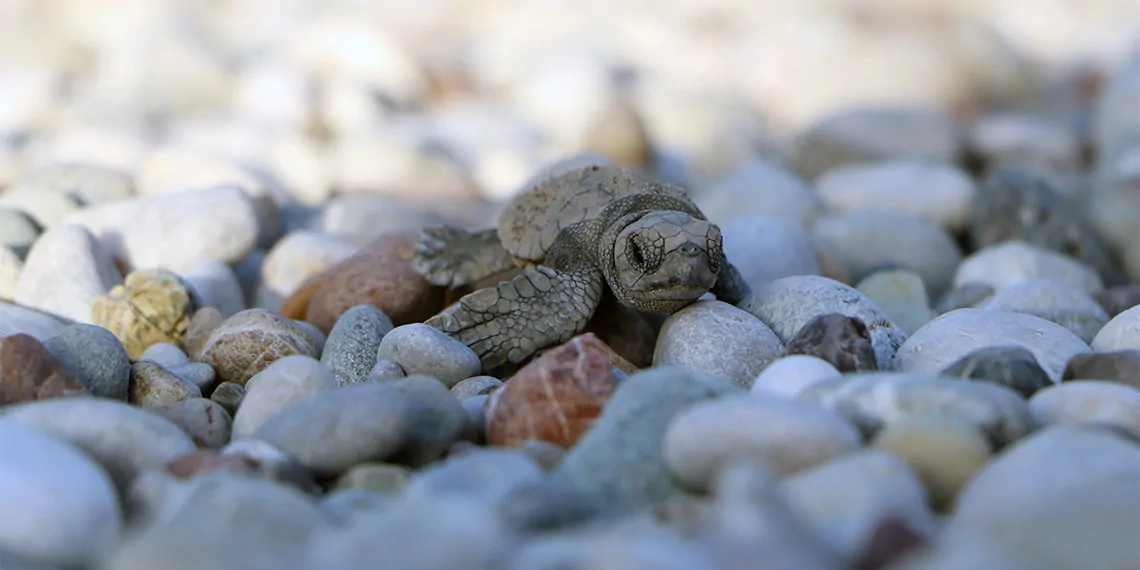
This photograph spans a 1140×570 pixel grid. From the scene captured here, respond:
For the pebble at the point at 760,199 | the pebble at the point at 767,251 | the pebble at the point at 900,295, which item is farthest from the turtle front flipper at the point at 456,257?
the pebble at the point at 760,199

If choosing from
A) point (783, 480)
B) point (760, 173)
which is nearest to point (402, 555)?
point (783, 480)

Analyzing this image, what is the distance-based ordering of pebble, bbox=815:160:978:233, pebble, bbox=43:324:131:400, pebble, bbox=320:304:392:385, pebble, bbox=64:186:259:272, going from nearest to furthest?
pebble, bbox=43:324:131:400 → pebble, bbox=320:304:392:385 → pebble, bbox=64:186:259:272 → pebble, bbox=815:160:978:233

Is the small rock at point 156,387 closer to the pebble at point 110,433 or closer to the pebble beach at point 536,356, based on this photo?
the pebble beach at point 536,356

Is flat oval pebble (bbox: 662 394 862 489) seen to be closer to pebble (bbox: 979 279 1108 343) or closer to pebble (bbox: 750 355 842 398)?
pebble (bbox: 750 355 842 398)

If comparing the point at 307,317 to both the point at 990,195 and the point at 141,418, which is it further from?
the point at 990,195

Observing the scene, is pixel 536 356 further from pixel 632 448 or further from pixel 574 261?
pixel 632 448

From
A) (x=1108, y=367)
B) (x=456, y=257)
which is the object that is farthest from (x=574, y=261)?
(x=1108, y=367)

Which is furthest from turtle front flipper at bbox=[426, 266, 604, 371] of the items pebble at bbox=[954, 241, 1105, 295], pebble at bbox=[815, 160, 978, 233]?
pebble at bbox=[815, 160, 978, 233]
